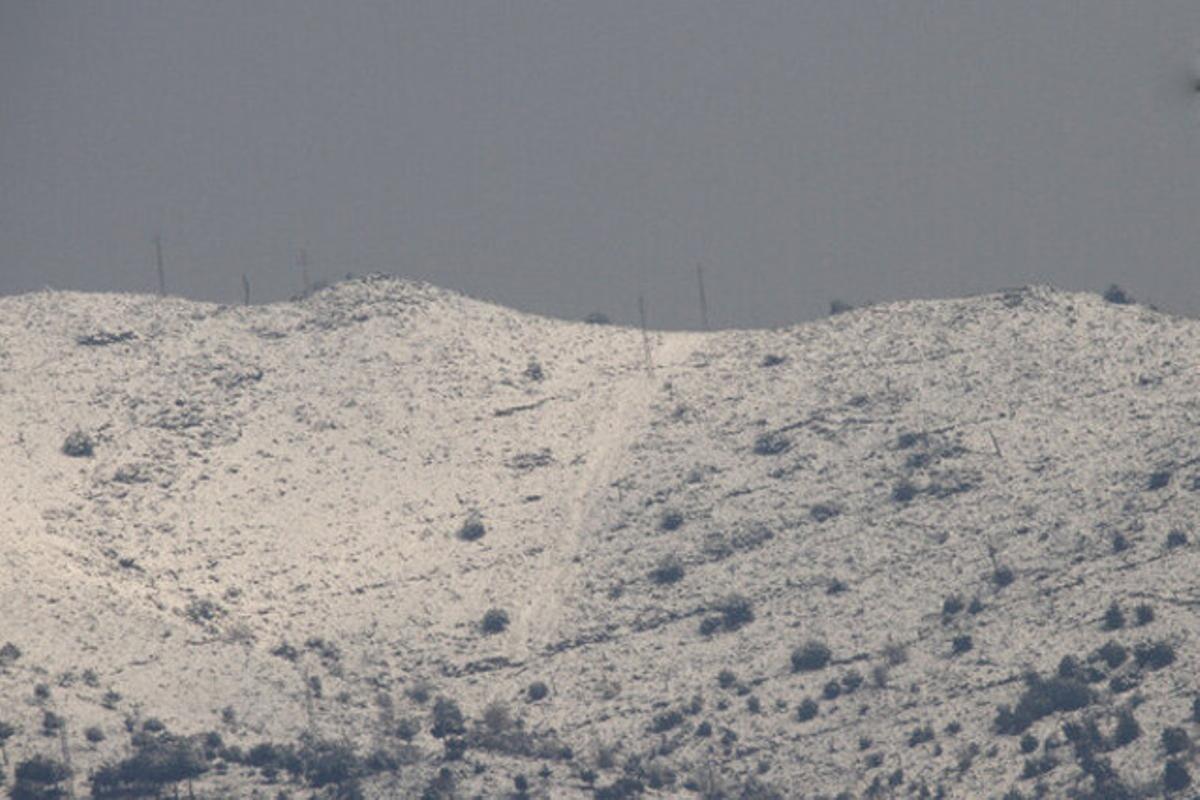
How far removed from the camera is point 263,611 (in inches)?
7500

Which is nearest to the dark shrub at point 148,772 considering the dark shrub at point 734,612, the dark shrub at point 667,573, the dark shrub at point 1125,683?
the dark shrub at point 734,612

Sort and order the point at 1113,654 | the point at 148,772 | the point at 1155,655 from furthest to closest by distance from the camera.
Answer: the point at 1113,654 < the point at 1155,655 < the point at 148,772

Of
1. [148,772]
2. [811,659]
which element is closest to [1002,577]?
[811,659]

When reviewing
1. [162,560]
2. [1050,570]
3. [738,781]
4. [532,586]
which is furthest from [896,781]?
[162,560]

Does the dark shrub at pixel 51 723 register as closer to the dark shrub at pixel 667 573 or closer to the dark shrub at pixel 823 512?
the dark shrub at pixel 667 573

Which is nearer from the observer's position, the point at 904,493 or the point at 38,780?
the point at 38,780

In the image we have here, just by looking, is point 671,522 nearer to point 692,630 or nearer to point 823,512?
point 823,512

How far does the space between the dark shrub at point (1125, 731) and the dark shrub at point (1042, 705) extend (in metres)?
3.34

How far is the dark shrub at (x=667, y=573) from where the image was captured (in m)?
192

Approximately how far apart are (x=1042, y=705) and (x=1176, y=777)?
11.3 m

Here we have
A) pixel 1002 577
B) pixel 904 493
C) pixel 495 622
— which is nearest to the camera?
pixel 1002 577

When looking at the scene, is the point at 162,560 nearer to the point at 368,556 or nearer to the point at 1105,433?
the point at 368,556

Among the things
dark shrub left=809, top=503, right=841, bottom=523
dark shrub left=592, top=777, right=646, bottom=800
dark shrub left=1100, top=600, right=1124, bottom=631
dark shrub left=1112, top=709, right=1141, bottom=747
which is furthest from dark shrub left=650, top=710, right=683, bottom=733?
dark shrub left=1112, top=709, right=1141, bottom=747

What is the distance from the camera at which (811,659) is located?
17988 cm
